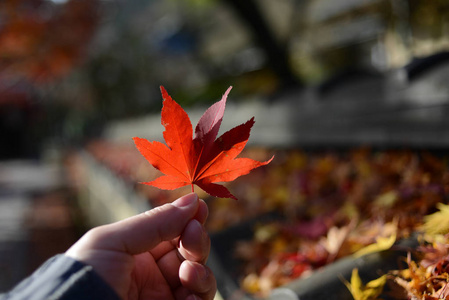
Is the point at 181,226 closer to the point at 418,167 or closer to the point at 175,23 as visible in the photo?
the point at 418,167

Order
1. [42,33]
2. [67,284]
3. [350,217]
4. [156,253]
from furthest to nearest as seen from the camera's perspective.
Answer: [42,33], [350,217], [156,253], [67,284]

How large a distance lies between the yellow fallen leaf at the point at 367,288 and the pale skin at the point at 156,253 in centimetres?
37

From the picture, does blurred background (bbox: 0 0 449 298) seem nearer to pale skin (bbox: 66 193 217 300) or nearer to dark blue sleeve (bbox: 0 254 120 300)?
pale skin (bbox: 66 193 217 300)

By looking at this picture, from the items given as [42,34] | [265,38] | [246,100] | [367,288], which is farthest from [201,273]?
[42,34]

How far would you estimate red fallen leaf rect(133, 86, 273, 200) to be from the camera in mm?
765

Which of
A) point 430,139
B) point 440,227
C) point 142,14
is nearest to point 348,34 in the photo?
point 430,139

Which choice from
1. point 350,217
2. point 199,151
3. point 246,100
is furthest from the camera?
point 246,100

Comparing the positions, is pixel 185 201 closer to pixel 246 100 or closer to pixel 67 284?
pixel 67 284

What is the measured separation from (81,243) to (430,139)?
1.69 m

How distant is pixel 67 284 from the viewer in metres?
0.67

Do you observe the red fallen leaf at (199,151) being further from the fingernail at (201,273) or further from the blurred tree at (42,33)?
the blurred tree at (42,33)

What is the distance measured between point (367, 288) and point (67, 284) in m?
0.71

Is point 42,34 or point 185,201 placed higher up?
point 185,201

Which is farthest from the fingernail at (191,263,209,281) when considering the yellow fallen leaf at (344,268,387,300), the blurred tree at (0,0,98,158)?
the blurred tree at (0,0,98,158)
